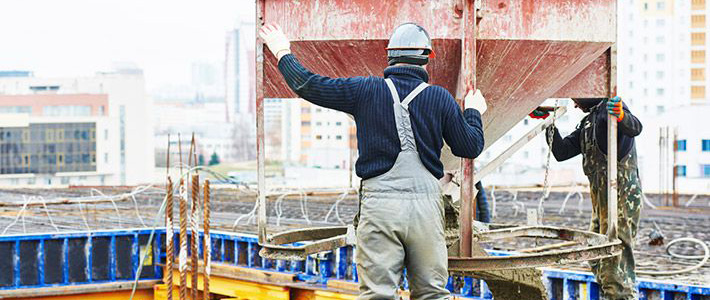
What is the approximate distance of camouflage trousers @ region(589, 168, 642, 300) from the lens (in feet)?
22.7

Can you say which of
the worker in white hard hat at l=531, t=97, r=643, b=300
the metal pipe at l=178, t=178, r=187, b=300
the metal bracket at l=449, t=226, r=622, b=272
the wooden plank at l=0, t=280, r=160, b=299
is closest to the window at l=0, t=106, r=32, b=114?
the wooden plank at l=0, t=280, r=160, b=299

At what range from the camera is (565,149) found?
726cm

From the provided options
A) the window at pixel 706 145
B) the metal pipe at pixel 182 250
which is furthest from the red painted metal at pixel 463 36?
the window at pixel 706 145

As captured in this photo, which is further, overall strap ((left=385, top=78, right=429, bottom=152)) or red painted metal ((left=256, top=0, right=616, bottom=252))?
red painted metal ((left=256, top=0, right=616, bottom=252))

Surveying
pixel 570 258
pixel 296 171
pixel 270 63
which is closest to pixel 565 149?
pixel 570 258

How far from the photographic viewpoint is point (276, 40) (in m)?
5.44

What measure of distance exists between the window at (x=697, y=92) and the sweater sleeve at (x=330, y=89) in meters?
97.2

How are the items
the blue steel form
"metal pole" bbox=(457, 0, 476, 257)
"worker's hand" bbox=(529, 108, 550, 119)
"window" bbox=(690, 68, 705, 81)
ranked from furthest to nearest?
"window" bbox=(690, 68, 705, 81) < the blue steel form < "worker's hand" bbox=(529, 108, 550, 119) < "metal pole" bbox=(457, 0, 476, 257)

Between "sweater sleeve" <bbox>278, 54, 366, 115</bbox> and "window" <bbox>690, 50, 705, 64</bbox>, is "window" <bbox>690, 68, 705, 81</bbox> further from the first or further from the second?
"sweater sleeve" <bbox>278, 54, 366, 115</bbox>

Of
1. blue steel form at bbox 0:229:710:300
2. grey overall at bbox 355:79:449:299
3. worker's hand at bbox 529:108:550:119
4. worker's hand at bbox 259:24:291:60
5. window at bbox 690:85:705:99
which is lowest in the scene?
blue steel form at bbox 0:229:710:300

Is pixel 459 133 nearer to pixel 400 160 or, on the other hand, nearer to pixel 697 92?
pixel 400 160

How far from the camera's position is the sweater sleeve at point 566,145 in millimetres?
7168

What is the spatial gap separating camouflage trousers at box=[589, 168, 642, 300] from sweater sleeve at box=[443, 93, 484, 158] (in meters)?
2.14

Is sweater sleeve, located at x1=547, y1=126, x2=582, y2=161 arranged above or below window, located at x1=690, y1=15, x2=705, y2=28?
below
